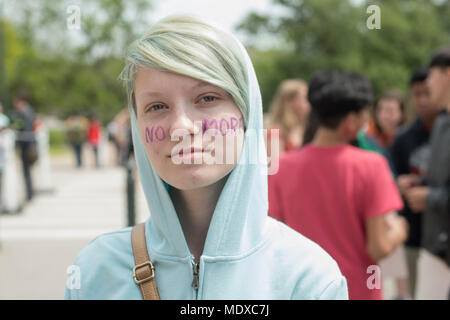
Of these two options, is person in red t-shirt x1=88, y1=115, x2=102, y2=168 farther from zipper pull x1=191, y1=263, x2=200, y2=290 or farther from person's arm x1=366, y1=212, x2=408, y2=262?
zipper pull x1=191, y1=263, x2=200, y2=290

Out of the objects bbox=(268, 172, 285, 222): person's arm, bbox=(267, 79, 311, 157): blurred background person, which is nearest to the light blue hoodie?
bbox=(268, 172, 285, 222): person's arm

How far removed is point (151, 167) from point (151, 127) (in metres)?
0.13

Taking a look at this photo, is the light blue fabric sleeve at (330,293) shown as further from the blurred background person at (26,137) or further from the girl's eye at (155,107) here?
the blurred background person at (26,137)

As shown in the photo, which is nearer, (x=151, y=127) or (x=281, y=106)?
(x=151, y=127)

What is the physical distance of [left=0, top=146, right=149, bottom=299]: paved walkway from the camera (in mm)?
4918

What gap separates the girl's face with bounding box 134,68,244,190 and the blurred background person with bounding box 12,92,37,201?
30.2 feet

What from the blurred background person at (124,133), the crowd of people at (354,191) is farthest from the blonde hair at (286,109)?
the blurred background person at (124,133)

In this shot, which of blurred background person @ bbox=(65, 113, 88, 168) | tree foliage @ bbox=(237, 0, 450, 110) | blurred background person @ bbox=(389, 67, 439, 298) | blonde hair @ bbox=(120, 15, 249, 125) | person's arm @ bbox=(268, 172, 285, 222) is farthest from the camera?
tree foliage @ bbox=(237, 0, 450, 110)

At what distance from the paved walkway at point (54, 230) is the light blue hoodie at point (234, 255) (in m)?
0.75

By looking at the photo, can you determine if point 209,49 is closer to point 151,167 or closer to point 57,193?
point 151,167

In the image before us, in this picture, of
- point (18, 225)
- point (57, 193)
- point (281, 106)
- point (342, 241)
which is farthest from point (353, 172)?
point (57, 193)

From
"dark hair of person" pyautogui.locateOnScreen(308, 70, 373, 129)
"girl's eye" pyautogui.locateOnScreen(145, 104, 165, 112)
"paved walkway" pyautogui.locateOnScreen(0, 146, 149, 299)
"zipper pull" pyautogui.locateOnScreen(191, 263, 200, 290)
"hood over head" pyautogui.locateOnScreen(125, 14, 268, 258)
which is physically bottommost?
"paved walkway" pyautogui.locateOnScreen(0, 146, 149, 299)

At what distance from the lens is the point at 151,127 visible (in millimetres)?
1165

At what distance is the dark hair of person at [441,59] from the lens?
290 cm
